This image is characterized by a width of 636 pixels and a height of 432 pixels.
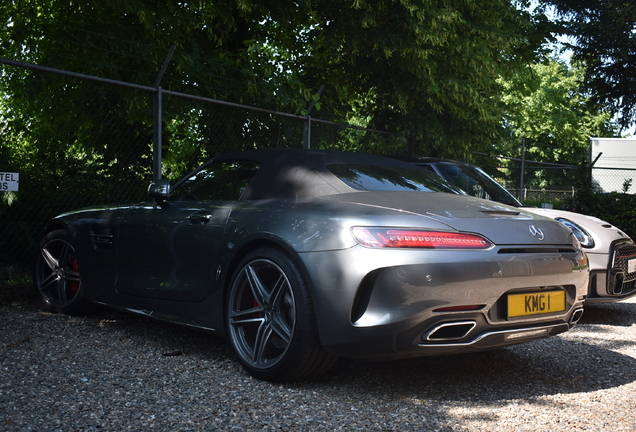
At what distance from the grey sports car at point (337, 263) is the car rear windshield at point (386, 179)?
0.6 inches

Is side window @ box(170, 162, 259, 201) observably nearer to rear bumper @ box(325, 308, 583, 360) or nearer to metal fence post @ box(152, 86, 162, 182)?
rear bumper @ box(325, 308, 583, 360)

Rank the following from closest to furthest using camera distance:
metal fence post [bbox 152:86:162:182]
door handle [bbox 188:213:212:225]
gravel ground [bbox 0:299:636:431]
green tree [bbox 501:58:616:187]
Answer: gravel ground [bbox 0:299:636:431] → door handle [bbox 188:213:212:225] → metal fence post [bbox 152:86:162:182] → green tree [bbox 501:58:616:187]

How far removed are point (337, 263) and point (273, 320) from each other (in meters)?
0.60

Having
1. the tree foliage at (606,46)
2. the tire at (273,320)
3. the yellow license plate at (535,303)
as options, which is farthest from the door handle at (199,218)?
the tree foliage at (606,46)

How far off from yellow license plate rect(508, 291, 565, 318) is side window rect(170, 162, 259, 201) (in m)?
1.76

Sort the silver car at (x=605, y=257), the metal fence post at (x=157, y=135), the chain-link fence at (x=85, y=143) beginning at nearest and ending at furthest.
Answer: the silver car at (x=605, y=257), the chain-link fence at (x=85, y=143), the metal fence post at (x=157, y=135)

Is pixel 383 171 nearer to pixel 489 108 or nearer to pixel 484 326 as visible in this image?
pixel 484 326

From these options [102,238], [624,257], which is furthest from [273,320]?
[624,257]

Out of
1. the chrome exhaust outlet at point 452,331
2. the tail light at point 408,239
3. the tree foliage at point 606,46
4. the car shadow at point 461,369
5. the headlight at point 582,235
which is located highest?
the tree foliage at point 606,46

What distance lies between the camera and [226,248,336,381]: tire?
10.6 ft

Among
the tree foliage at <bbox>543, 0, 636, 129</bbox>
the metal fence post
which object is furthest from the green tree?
the metal fence post

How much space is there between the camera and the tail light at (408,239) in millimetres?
3047

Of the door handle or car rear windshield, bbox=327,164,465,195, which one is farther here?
the door handle

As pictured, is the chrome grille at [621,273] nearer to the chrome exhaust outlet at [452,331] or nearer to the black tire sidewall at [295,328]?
the chrome exhaust outlet at [452,331]
